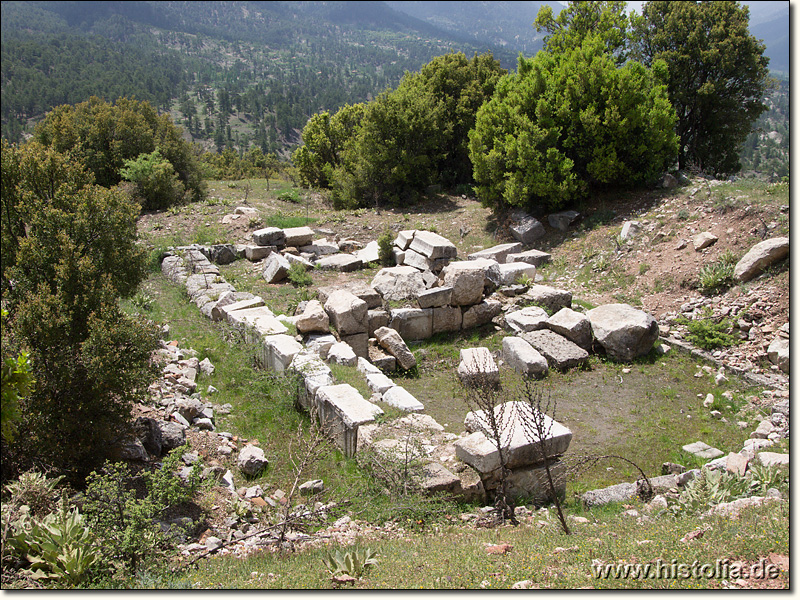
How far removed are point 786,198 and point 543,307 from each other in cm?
653

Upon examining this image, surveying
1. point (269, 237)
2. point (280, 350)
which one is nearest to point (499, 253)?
point (269, 237)

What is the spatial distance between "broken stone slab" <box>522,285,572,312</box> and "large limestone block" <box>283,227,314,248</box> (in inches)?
279

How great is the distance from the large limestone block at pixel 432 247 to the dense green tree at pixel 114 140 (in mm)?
10510

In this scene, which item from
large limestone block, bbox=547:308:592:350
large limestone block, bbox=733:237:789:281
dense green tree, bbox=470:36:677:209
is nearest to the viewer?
large limestone block, bbox=547:308:592:350

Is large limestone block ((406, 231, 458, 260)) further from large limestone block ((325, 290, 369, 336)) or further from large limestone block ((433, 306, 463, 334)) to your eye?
large limestone block ((325, 290, 369, 336))

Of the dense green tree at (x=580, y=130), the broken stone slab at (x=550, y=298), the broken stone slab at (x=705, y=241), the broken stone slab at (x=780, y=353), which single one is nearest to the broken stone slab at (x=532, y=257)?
the dense green tree at (x=580, y=130)

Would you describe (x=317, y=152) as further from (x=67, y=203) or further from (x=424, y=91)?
(x=67, y=203)

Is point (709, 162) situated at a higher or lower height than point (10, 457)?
higher

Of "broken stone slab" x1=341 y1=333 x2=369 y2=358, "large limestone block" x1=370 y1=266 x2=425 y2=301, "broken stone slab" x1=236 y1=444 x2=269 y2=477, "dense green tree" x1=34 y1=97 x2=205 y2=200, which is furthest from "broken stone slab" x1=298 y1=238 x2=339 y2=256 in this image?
"broken stone slab" x1=236 y1=444 x2=269 y2=477

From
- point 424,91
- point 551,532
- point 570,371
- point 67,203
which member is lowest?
point 570,371

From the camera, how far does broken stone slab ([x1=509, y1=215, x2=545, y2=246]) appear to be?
16500 mm

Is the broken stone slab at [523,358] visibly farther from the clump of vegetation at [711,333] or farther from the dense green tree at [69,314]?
the dense green tree at [69,314]

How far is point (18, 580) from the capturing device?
164 inches

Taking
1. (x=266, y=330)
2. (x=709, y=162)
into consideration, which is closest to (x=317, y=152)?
(x=709, y=162)
